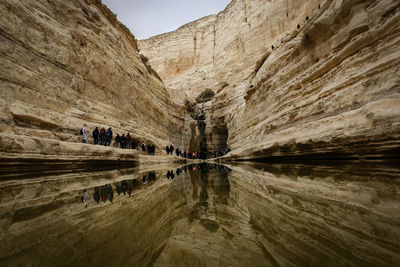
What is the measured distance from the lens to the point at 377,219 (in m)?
1.28

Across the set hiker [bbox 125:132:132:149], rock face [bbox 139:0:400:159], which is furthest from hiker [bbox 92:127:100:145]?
rock face [bbox 139:0:400:159]

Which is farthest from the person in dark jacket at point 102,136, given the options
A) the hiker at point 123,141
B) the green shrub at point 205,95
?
the green shrub at point 205,95

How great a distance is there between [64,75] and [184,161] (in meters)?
10.7

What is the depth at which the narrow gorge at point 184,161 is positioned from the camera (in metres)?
1.11

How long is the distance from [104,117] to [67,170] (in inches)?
179

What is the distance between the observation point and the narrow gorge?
111 cm

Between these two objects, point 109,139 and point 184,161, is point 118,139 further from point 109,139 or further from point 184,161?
point 184,161

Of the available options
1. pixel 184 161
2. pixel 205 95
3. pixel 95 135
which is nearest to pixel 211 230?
pixel 95 135

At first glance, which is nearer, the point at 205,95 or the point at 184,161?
the point at 184,161

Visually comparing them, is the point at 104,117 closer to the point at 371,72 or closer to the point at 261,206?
the point at 261,206

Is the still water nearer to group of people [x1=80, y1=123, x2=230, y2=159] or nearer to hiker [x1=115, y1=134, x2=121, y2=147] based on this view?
group of people [x1=80, y1=123, x2=230, y2=159]

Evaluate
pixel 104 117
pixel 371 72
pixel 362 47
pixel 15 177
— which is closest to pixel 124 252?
pixel 15 177

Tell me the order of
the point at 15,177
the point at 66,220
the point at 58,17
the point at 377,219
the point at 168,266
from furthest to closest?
1. the point at 58,17
2. the point at 15,177
3. the point at 66,220
4. the point at 377,219
5. the point at 168,266

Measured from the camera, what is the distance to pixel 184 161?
16297 mm
